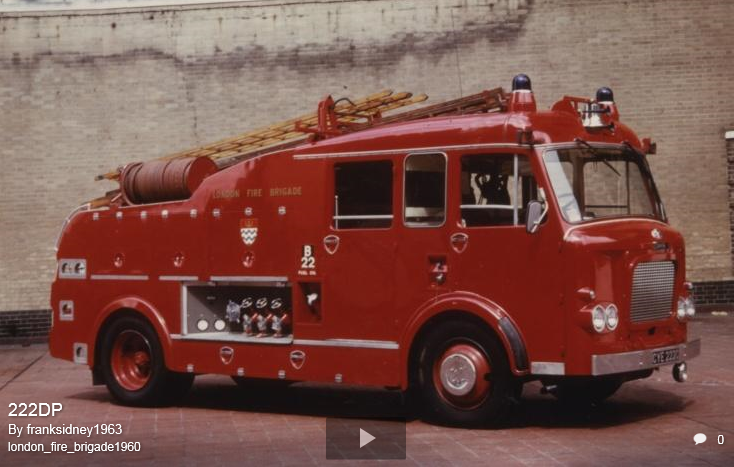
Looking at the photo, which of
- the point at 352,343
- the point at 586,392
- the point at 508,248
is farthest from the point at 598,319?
the point at 352,343

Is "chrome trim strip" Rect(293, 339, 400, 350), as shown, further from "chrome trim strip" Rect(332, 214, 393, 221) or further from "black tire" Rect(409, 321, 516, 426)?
"chrome trim strip" Rect(332, 214, 393, 221)

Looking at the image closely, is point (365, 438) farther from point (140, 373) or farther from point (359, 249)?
point (140, 373)

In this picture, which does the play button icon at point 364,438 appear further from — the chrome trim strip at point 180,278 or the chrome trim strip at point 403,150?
the chrome trim strip at point 180,278

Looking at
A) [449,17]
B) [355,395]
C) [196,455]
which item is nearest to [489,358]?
[196,455]

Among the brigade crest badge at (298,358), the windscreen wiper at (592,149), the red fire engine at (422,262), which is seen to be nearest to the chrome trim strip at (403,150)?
the red fire engine at (422,262)

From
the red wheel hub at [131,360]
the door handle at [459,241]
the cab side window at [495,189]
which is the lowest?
the red wheel hub at [131,360]

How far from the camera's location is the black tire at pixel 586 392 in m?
12.1

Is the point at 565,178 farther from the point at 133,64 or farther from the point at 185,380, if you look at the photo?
the point at 133,64

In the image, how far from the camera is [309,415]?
12414mm

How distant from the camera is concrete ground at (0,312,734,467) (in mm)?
9617

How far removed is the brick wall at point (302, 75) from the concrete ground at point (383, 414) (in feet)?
21.6

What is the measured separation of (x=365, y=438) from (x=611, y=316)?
2.29m

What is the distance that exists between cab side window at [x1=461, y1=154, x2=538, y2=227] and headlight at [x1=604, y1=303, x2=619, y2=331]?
107 cm

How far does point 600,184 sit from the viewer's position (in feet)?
37.1
